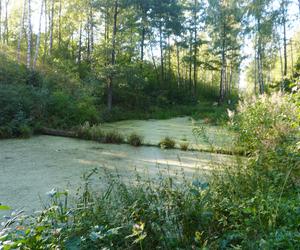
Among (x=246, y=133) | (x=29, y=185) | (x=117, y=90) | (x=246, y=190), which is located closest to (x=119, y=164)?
(x=29, y=185)

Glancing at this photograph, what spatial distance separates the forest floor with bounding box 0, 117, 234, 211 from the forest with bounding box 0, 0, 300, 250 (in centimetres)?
2

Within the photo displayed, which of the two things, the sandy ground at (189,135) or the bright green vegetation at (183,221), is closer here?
the bright green vegetation at (183,221)

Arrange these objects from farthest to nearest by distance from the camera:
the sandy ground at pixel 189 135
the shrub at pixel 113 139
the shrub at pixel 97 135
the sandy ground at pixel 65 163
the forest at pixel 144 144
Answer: the shrub at pixel 97 135, the shrub at pixel 113 139, the sandy ground at pixel 189 135, the sandy ground at pixel 65 163, the forest at pixel 144 144

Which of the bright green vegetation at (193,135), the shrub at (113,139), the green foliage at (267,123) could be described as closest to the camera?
the green foliage at (267,123)

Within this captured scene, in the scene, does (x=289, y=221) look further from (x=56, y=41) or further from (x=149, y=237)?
(x=56, y=41)

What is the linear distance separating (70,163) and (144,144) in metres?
1.75

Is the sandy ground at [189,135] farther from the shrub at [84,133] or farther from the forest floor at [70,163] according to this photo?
the shrub at [84,133]

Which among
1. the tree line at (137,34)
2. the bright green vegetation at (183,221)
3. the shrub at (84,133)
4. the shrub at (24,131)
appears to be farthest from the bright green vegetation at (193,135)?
the tree line at (137,34)

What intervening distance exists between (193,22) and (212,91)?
4512mm

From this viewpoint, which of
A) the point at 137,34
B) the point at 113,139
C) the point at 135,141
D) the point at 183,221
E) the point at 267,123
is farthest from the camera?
the point at 137,34

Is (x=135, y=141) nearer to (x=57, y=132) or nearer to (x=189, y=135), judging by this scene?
(x=189, y=135)

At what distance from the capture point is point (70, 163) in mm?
3541

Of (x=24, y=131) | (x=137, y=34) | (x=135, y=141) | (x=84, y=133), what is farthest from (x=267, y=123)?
(x=137, y=34)

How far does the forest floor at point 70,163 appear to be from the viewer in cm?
254
